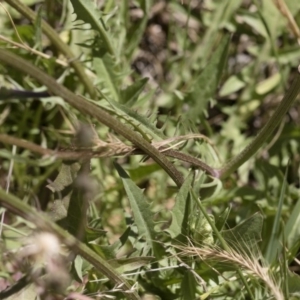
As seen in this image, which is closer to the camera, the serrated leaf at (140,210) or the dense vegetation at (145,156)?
the dense vegetation at (145,156)

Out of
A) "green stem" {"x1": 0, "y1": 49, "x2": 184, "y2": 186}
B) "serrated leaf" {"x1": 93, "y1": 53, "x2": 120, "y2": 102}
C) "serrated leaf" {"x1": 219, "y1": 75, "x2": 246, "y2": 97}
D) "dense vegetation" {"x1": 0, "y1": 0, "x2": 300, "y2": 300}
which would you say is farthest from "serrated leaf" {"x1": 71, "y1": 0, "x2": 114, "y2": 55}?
"serrated leaf" {"x1": 219, "y1": 75, "x2": 246, "y2": 97}

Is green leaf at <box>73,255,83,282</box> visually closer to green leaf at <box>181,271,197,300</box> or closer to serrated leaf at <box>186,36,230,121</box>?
green leaf at <box>181,271,197,300</box>

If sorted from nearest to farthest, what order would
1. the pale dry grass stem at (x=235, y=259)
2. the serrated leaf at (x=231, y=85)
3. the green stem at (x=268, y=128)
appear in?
the pale dry grass stem at (x=235, y=259), the green stem at (x=268, y=128), the serrated leaf at (x=231, y=85)

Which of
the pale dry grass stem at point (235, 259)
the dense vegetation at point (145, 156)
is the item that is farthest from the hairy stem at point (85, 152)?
the pale dry grass stem at point (235, 259)

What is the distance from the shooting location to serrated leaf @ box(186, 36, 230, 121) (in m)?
2.04

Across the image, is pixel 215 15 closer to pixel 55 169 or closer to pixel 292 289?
pixel 55 169

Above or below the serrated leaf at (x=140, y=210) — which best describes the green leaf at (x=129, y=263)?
below

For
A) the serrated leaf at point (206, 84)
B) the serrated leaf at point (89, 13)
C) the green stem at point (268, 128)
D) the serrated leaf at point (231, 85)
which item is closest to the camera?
the green stem at point (268, 128)

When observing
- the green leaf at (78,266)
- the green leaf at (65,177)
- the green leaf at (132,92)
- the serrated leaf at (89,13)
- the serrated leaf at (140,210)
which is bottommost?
the green leaf at (78,266)

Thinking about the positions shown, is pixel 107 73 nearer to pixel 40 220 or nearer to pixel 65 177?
pixel 65 177

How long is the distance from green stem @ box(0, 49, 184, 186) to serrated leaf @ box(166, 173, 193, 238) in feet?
0.12

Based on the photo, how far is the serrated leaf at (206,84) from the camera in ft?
6.69

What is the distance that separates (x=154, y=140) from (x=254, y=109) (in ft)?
3.60

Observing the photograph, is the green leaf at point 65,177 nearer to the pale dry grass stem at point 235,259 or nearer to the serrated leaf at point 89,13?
the pale dry grass stem at point 235,259
